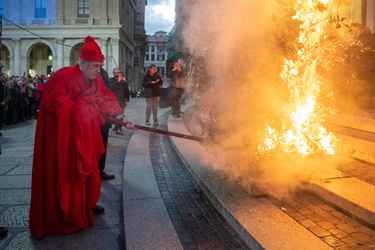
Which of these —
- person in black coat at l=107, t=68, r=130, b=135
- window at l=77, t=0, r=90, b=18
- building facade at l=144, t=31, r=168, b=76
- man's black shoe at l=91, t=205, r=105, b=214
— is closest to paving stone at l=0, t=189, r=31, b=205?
man's black shoe at l=91, t=205, r=105, b=214

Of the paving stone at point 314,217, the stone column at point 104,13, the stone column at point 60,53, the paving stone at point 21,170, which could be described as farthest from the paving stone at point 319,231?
the stone column at point 60,53

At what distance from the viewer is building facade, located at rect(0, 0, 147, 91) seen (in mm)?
36656

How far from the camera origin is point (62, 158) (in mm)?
2789

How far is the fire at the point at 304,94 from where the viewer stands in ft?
12.3

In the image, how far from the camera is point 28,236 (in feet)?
9.46

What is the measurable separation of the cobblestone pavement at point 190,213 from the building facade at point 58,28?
1340 inches

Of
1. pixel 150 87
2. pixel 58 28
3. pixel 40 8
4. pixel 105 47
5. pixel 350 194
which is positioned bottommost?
pixel 350 194

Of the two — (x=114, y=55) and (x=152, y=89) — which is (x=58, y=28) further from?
(x=152, y=89)

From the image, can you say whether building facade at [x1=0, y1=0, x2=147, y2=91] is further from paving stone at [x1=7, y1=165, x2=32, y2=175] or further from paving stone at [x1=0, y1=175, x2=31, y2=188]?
paving stone at [x1=0, y1=175, x2=31, y2=188]

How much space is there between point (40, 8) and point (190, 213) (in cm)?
4138

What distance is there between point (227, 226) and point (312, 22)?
2.80m

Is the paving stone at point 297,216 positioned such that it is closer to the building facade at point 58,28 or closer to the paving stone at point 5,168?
the paving stone at point 5,168

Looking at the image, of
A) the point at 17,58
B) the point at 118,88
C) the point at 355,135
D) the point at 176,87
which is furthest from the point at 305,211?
the point at 17,58

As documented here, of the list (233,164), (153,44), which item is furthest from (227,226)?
(153,44)
